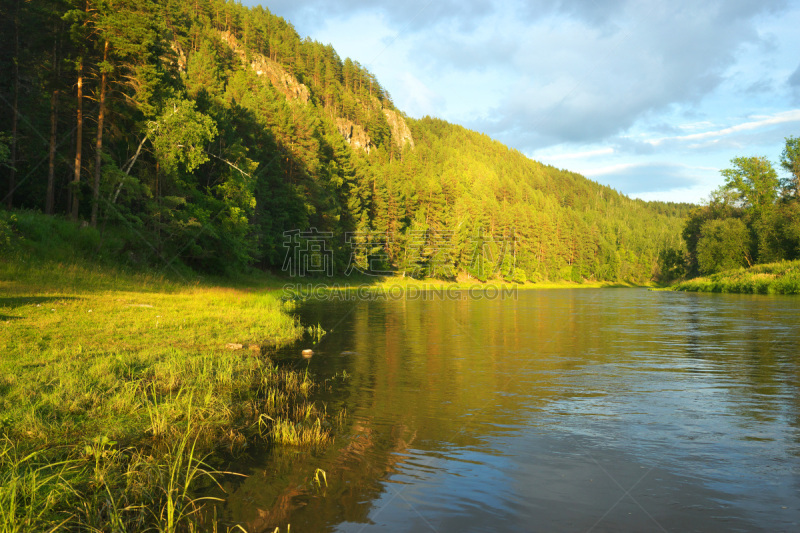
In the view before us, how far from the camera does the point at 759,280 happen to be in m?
57.5

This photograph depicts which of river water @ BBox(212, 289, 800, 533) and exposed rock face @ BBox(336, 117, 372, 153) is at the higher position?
exposed rock face @ BBox(336, 117, 372, 153)

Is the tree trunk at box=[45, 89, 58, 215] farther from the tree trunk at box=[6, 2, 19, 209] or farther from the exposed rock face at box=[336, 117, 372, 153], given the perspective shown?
the exposed rock face at box=[336, 117, 372, 153]

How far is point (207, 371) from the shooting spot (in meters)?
12.5

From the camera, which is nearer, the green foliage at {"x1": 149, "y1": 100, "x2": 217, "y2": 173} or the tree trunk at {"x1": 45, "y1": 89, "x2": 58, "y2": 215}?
the tree trunk at {"x1": 45, "y1": 89, "x2": 58, "y2": 215}

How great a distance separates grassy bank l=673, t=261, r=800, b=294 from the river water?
4496 centimetres

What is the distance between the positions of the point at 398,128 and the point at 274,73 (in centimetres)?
6930

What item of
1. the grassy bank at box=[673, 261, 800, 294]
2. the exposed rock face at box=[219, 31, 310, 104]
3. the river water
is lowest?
the river water

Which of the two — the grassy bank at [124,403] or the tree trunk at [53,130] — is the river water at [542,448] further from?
the tree trunk at [53,130]

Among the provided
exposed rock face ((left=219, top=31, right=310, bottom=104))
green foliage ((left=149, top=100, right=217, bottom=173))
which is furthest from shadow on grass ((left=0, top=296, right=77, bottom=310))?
exposed rock face ((left=219, top=31, right=310, bottom=104))

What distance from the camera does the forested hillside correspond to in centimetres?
3269

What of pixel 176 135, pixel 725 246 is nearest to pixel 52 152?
pixel 176 135

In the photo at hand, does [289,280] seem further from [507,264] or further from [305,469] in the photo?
[507,264]

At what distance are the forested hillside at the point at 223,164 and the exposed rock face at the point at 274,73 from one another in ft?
1.72

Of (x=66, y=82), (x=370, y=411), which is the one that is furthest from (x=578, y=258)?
(x=370, y=411)
